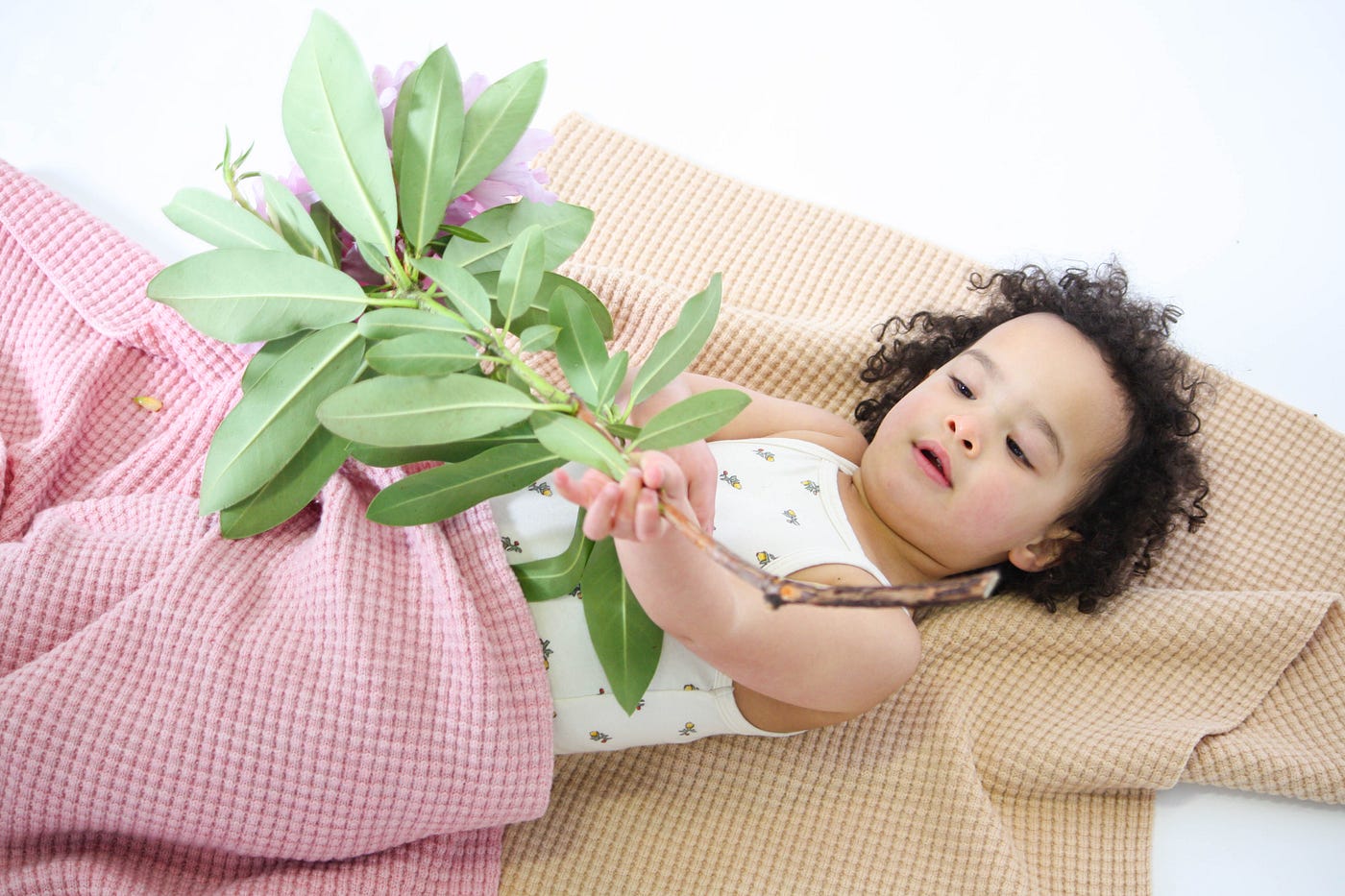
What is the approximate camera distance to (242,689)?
2.61 ft

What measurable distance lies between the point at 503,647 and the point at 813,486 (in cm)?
35

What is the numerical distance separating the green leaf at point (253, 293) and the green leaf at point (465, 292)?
0.07 metres

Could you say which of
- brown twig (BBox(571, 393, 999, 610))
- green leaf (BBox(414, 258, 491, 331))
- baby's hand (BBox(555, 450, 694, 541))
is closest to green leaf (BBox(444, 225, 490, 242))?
green leaf (BBox(414, 258, 491, 331))

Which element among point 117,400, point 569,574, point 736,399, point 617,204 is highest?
point 736,399

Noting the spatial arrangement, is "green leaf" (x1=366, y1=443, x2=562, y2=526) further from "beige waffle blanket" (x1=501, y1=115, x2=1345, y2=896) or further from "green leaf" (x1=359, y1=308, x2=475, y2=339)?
"beige waffle blanket" (x1=501, y1=115, x2=1345, y2=896)

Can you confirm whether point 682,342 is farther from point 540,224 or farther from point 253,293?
point 253,293

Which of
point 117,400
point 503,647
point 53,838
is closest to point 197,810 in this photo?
point 53,838

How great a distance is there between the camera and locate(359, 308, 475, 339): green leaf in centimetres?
70

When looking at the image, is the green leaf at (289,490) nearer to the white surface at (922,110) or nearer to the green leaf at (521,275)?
the green leaf at (521,275)

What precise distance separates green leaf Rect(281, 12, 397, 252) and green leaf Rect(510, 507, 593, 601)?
28 centimetres

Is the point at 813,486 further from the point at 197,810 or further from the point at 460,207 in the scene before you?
the point at 197,810

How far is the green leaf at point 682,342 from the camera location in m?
0.70

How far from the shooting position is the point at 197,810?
79cm

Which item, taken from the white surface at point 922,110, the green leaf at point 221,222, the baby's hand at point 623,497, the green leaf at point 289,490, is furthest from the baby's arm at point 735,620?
the white surface at point 922,110
